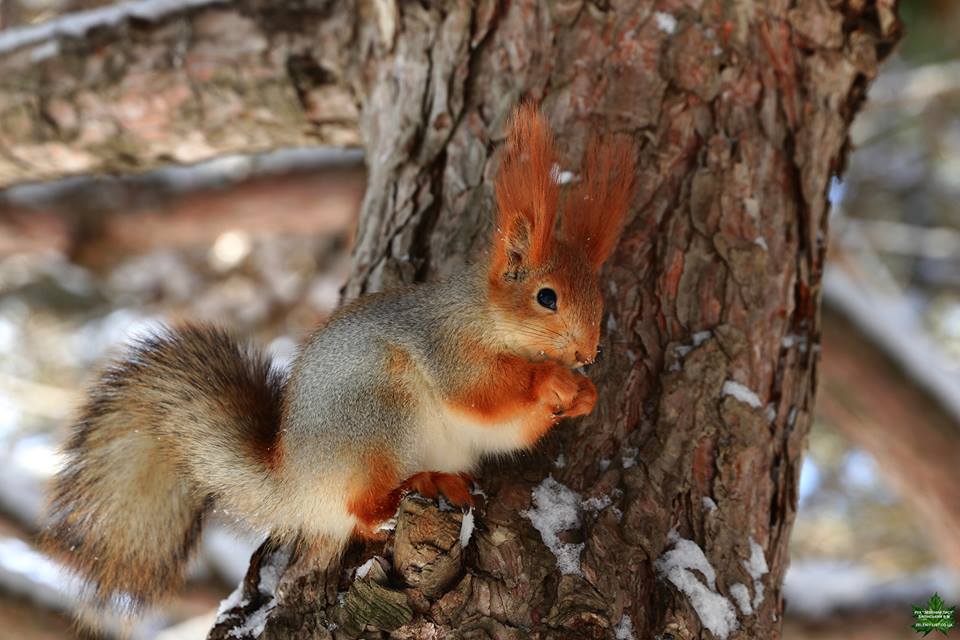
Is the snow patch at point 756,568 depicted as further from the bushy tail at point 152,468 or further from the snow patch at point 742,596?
the bushy tail at point 152,468

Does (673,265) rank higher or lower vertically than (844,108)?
lower

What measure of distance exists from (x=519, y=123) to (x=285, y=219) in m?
2.45

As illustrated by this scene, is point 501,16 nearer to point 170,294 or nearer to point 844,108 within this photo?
point 844,108

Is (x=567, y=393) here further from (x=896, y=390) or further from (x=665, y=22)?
(x=896, y=390)

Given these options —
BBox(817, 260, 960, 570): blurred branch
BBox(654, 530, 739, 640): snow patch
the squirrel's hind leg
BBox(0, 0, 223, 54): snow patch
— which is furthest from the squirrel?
BBox(817, 260, 960, 570): blurred branch

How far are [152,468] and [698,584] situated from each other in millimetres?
905

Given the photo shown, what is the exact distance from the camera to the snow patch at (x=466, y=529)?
1.28m

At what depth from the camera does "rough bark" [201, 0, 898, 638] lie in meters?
1.29

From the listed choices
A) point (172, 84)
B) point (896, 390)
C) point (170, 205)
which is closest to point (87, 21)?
point (172, 84)

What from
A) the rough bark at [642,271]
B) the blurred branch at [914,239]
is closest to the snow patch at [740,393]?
the rough bark at [642,271]

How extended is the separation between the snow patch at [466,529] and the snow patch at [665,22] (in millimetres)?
1044

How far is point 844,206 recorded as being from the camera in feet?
17.4

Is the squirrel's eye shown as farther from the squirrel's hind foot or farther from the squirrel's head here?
the squirrel's hind foot

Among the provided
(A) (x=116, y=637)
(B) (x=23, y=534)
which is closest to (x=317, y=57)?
(A) (x=116, y=637)
